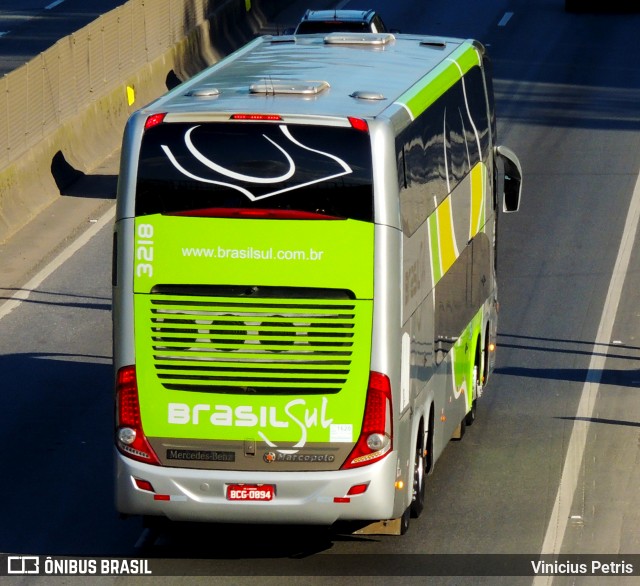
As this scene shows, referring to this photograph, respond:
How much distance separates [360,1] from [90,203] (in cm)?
1942

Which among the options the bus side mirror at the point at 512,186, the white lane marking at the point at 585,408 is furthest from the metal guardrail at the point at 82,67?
the white lane marking at the point at 585,408

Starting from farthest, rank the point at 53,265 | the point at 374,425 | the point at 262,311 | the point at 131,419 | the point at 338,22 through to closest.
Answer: the point at 338,22
the point at 53,265
the point at 131,419
the point at 374,425
the point at 262,311

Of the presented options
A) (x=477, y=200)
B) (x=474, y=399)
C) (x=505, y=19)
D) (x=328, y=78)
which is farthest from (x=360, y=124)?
(x=505, y=19)

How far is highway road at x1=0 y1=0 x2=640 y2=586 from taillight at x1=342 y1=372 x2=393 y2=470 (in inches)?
39.0

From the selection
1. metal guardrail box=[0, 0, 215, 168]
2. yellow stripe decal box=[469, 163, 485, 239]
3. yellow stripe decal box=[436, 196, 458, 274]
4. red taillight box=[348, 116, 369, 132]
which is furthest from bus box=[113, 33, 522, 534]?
metal guardrail box=[0, 0, 215, 168]

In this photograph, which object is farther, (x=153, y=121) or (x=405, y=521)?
(x=405, y=521)

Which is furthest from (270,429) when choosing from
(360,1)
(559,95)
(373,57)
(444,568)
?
(360,1)

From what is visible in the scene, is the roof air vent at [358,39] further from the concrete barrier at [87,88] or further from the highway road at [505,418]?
the concrete barrier at [87,88]

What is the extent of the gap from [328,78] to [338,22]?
58.4 ft

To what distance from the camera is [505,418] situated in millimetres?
16391

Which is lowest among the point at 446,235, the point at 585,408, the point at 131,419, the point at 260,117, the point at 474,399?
the point at 585,408

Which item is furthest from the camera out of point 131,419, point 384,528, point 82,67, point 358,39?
point 82,67

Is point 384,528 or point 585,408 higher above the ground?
point 384,528

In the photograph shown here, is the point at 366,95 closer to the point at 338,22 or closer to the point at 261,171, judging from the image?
the point at 261,171
